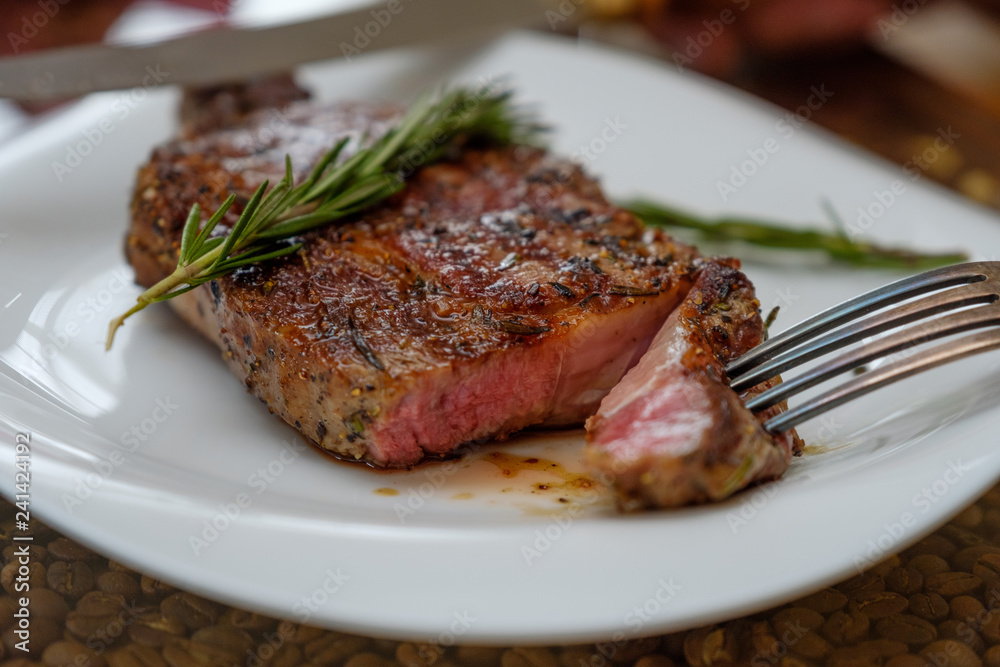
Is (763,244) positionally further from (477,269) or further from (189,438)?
(189,438)

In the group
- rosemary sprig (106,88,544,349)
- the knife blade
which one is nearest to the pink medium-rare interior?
rosemary sprig (106,88,544,349)

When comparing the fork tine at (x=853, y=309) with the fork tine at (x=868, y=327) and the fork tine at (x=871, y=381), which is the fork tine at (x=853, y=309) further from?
the fork tine at (x=871, y=381)

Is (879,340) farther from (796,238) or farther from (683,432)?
(796,238)

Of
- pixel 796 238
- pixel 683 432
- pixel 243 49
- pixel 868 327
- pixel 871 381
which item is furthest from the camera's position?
pixel 243 49

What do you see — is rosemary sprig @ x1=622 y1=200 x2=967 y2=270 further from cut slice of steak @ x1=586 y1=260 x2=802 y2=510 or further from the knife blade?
the knife blade

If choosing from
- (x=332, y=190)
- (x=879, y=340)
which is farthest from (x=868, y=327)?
(x=332, y=190)
